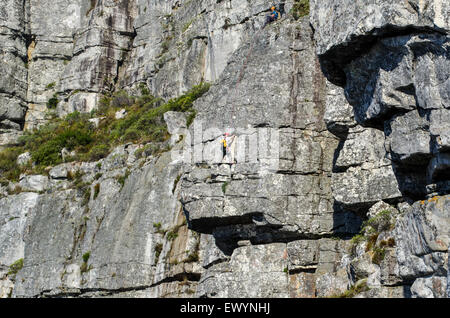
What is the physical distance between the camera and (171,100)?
33.9 meters

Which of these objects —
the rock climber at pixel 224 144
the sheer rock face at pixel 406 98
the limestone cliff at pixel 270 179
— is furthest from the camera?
the rock climber at pixel 224 144

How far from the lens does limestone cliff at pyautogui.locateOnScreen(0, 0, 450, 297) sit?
534 inches

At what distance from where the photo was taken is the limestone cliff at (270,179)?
1356 centimetres

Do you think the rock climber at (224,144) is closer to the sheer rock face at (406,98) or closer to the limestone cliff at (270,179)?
the limestone cliff at (270,179)

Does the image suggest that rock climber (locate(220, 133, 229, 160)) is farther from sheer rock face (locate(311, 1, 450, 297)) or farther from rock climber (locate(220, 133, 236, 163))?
sheer rock face (locate(311, 1, 450, 297))

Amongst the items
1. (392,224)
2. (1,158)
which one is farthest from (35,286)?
(392,224)

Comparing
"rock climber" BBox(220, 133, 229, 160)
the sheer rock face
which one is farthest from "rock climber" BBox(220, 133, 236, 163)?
the sheer rock face

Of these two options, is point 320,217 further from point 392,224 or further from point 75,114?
point 75,114

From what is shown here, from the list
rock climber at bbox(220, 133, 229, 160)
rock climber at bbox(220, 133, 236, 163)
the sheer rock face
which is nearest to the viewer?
the sheer rock face

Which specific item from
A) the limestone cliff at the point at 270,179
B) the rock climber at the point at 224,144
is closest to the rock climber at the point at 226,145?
the rock climber at the point at 224,144

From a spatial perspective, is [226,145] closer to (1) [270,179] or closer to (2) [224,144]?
(2) [224,144]

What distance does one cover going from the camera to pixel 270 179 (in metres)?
19.9

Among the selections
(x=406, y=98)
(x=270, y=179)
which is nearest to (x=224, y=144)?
(x=270, y=179)

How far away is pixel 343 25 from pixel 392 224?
4.46 metres
